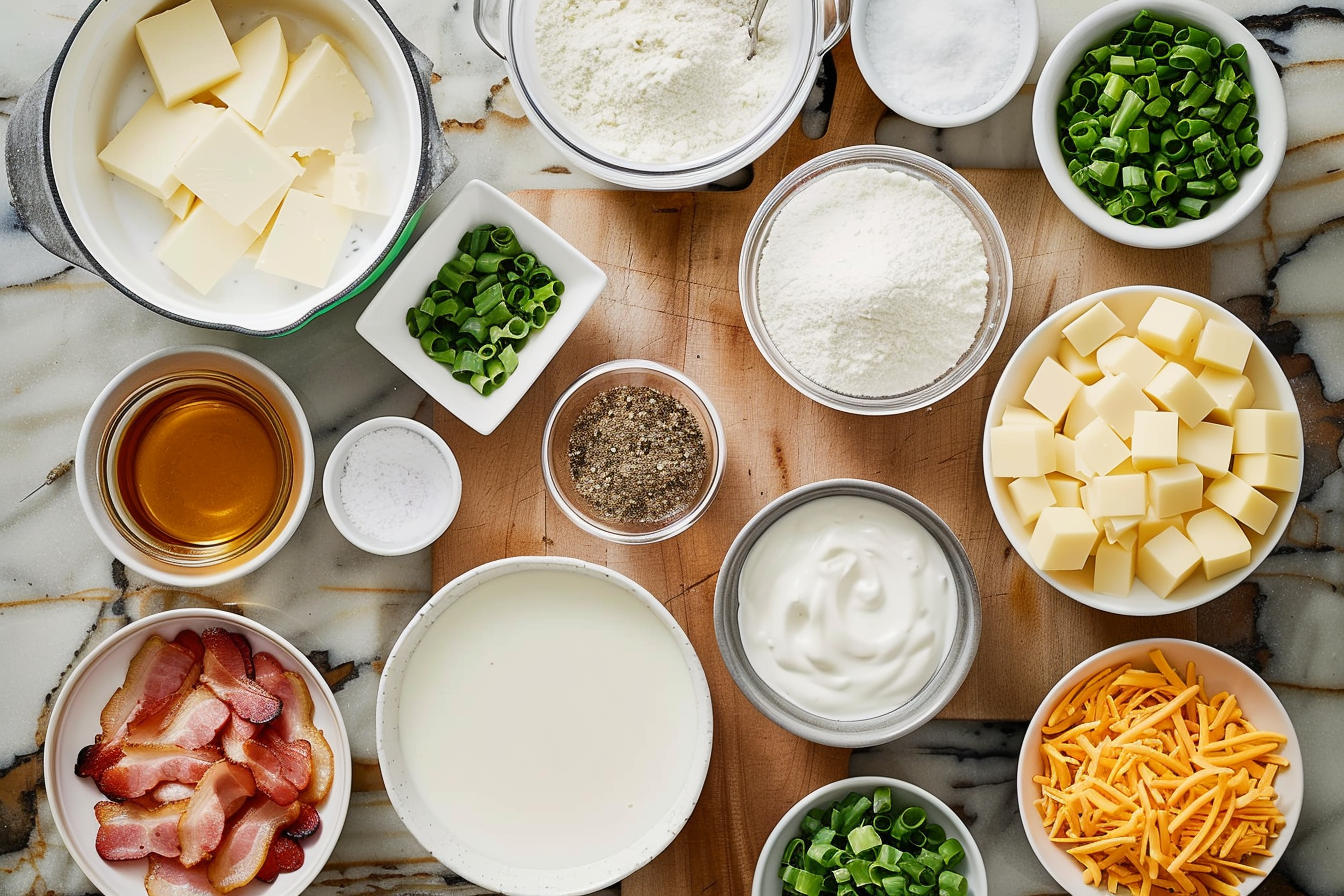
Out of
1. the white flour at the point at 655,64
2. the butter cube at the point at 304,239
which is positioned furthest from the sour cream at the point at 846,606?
the butter cube at the point at 304,239

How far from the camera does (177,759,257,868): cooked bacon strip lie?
61.9 inches

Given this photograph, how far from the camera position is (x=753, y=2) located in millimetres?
1562

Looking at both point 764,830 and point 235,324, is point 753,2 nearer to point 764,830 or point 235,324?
point 235,324

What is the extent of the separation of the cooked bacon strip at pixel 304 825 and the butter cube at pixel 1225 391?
1618 millimetres

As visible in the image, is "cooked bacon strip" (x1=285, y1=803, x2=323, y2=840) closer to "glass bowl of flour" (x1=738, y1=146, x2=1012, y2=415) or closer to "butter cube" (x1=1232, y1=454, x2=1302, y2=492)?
"glass bowl of flour" (x1=738, y1=146, x2=1012, y2=415)

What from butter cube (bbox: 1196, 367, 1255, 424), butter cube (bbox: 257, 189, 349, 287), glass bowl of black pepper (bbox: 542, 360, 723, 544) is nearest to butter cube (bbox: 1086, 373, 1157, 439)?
butter cube (bbox: 1196, 367, 1255, 424)

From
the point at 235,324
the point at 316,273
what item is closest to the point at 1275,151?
the point at 316,273

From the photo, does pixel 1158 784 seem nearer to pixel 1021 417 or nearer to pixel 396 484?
pixel 1021 417

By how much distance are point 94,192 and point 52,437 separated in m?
0.49

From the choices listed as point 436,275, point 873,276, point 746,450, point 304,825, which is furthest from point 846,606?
point 304,825

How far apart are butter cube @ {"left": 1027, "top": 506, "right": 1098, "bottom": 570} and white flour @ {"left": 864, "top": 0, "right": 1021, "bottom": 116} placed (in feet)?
2.26

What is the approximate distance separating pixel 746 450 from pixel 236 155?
0.96 metres

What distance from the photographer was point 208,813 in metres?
1.57

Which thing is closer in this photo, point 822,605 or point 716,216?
point 822,605
